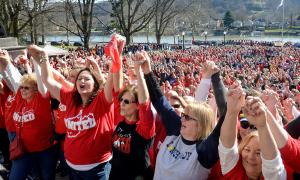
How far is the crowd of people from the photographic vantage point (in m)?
2.33

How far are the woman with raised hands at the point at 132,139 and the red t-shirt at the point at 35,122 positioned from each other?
0.99m

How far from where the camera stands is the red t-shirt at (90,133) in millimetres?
3246

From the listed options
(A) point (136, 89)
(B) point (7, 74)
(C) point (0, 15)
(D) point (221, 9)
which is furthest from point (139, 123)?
(D) point (221, 9)

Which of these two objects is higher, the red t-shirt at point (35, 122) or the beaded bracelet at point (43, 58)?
the beaded bracelet at point (43, 58)

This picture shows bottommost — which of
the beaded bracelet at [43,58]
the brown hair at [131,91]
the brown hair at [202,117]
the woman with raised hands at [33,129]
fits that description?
the woman with raised hands at [33,129]

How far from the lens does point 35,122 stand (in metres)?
3.90

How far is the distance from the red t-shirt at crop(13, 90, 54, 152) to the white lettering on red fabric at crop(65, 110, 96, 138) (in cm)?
77

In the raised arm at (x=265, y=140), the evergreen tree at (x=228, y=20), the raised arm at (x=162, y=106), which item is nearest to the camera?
the raised arm at (x=265, y=140)

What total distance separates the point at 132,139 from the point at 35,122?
1.24 metres

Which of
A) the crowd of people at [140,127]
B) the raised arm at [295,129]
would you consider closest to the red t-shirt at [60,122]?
the crowd of people at [140,127]

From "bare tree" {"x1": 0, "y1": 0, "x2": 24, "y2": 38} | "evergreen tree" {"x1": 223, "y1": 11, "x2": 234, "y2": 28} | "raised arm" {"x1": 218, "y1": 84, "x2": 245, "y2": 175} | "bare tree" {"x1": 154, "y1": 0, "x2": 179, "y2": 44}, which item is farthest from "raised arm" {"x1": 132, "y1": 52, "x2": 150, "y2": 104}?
"evergreen tree" {"x1": 223, "y1": 11, "x2": 234, "y2": 28}

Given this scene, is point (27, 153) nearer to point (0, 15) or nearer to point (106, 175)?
point (106, 175)

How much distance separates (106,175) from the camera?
3.36m

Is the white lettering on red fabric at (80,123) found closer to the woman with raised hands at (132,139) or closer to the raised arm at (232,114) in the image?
the woman with raised hands at (132,139)
